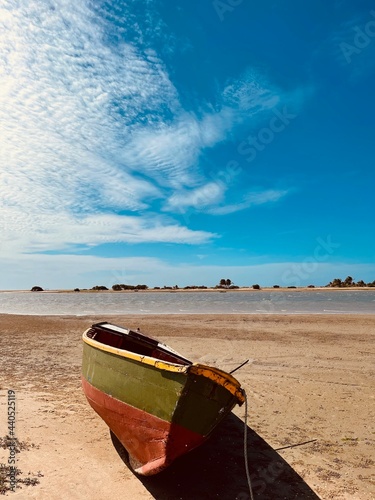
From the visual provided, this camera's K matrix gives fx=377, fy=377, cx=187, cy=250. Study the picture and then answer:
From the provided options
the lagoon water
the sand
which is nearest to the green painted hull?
the sand

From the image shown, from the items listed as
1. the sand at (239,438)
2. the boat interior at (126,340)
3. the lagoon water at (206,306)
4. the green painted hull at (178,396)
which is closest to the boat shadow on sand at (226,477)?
the sand at (239,438)

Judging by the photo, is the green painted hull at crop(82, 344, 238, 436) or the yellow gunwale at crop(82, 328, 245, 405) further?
the green painted hull at crop(82, 344, 238, 436)

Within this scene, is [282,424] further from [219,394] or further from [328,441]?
[219,394]

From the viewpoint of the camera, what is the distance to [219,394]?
4844mm

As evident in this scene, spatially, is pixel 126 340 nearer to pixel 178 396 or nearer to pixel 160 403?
pixel 160 403

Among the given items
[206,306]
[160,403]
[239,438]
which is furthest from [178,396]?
[206,306]

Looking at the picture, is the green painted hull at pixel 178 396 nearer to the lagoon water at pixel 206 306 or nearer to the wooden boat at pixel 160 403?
the wooden boat at pixel 160 403

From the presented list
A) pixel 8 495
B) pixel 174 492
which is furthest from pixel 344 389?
pixel 8 495

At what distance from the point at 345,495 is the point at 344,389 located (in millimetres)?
5129

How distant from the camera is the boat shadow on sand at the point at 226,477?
510 cm

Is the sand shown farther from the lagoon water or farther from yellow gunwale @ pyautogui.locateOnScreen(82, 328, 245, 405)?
the lagoon water

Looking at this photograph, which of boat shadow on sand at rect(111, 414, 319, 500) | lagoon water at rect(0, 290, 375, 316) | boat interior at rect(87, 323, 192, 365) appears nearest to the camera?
boat shadow on sand at rect(111, 414, 319, 500)

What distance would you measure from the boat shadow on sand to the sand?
0.05ft

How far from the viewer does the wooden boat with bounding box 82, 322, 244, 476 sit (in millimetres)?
4707
